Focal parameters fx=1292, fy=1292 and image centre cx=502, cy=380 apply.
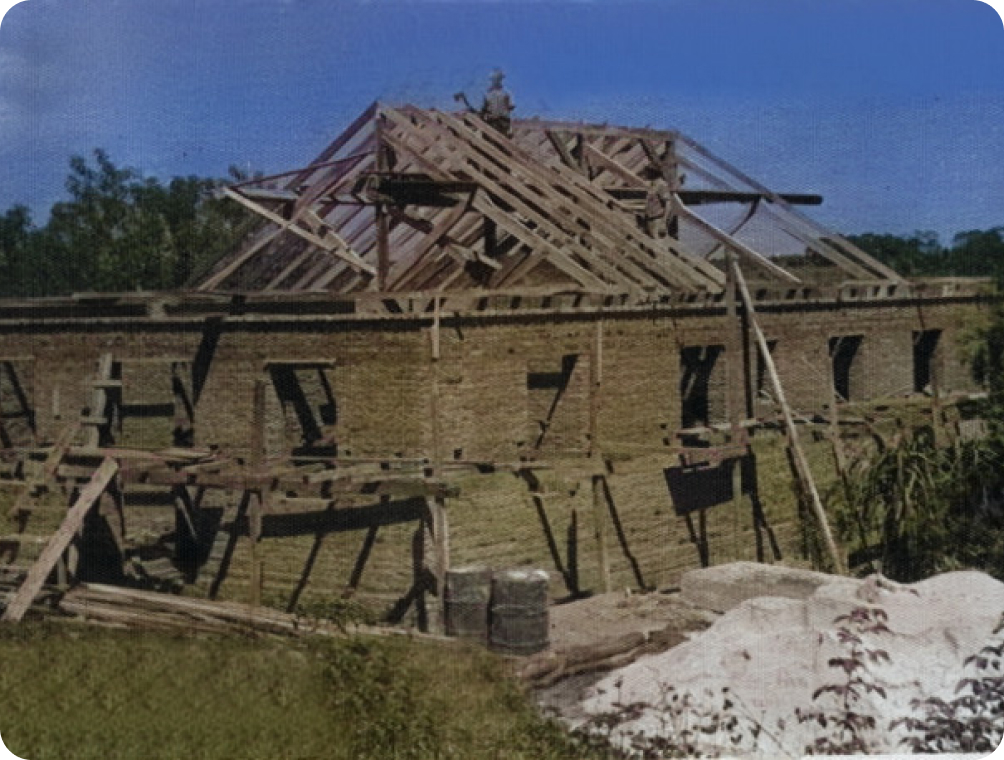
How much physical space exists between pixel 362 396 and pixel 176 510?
8.84 ft

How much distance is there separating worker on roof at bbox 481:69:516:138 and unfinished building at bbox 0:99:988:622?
0.21 meters

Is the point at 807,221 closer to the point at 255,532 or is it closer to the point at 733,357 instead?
the point at 733,357

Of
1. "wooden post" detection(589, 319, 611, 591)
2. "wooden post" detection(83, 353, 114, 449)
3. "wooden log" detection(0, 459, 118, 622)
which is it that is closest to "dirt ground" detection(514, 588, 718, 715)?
"wooden post" detection(589, 319, 611, 591)

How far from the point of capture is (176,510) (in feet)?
47.8

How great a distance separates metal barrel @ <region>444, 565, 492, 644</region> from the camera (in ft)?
38.7

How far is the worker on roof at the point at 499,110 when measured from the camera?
14900 mm

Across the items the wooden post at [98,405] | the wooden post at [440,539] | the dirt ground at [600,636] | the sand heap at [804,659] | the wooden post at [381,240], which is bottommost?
the dirt ground at [600,636]

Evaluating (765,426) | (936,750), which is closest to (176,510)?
(765,426)

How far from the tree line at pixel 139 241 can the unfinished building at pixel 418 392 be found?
60cm

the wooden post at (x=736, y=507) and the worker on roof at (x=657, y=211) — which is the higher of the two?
the worker on roof at (x=657, y=211)

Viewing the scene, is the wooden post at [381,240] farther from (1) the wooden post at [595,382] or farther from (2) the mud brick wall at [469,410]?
(1) the wooden post at [595,382]

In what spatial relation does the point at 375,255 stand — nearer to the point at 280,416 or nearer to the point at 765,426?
the point at 280,416

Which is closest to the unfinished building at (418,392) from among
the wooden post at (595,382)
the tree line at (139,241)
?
the wooden post at (595,382)

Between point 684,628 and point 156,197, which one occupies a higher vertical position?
point 156,197
